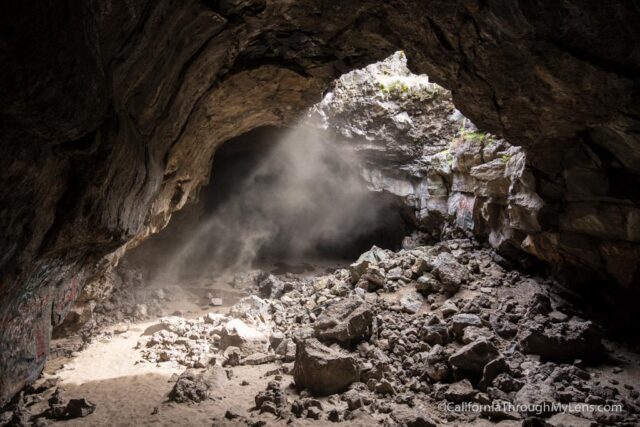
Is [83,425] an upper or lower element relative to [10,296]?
lower

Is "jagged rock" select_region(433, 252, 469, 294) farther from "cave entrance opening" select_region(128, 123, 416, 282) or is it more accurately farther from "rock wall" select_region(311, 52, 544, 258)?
"cave entrance opening" select_region(128, 123, 416, 282)

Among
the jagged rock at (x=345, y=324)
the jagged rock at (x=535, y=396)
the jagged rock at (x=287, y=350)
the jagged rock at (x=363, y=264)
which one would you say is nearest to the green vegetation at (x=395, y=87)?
the jagged rock at (x=363, y=264)

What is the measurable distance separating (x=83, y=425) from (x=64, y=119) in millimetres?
5390

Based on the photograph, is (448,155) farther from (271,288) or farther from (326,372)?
(326,372)

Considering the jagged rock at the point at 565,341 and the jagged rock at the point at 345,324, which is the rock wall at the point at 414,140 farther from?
the jagged rock at the point at 345,324

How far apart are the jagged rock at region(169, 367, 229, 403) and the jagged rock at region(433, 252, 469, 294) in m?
6.37

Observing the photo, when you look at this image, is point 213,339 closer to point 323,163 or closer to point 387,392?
point 387,392

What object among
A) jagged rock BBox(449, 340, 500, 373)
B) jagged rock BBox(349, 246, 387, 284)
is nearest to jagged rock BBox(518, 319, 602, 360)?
jagged rock BBox(449, 340, 500, 373)

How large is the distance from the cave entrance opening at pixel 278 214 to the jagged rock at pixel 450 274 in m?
6.58

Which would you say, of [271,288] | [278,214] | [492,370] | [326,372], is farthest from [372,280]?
[278,214]

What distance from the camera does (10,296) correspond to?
167 inches

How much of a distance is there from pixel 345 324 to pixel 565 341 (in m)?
4.35

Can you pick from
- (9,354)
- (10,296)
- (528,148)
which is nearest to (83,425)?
(9,354)

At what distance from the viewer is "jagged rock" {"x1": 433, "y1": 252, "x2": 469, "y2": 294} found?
9.80 m
